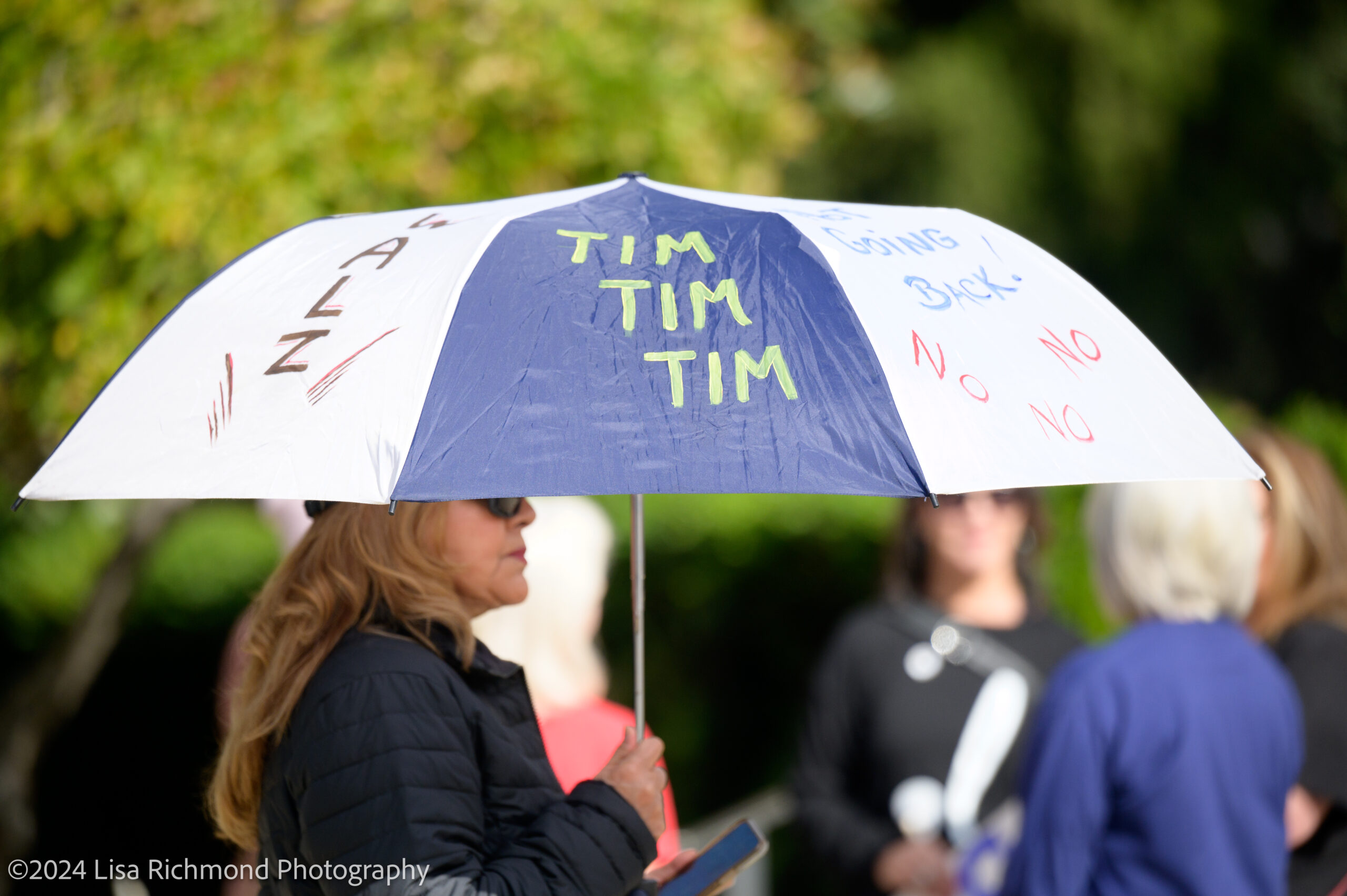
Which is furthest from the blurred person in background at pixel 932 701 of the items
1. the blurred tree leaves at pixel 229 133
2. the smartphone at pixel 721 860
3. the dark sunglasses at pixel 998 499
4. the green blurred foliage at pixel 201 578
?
the green blurred foliage at pixel 201 578

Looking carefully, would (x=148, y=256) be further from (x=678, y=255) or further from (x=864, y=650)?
(x=678, y=255)

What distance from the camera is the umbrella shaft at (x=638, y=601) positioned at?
196 cm

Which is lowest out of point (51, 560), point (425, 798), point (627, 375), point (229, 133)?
point (51, 560)

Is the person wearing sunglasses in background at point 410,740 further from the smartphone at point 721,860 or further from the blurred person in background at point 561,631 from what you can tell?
the blurred person in background at point 561,631

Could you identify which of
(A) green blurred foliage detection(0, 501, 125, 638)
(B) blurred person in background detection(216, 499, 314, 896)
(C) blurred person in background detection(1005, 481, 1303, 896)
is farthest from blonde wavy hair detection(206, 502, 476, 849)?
(A) green blurred foliage detection(0, 501, 125, 638)

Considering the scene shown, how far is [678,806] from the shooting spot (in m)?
5.78

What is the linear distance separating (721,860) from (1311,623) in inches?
66.8

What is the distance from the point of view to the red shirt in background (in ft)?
8.42

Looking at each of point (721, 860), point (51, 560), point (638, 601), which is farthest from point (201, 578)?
point (721, 860)

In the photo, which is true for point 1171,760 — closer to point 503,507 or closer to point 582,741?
point 582,741

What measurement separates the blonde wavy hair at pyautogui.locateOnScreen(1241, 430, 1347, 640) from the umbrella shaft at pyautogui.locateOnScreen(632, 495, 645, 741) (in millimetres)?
→ 1643

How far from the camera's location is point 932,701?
327cm

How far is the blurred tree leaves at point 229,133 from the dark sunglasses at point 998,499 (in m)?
1.89

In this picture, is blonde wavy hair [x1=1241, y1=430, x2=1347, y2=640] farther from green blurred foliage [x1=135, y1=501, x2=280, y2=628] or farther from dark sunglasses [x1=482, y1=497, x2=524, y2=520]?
green blurred foliage [x1=135, y1=501, x2=280, y2=628]
